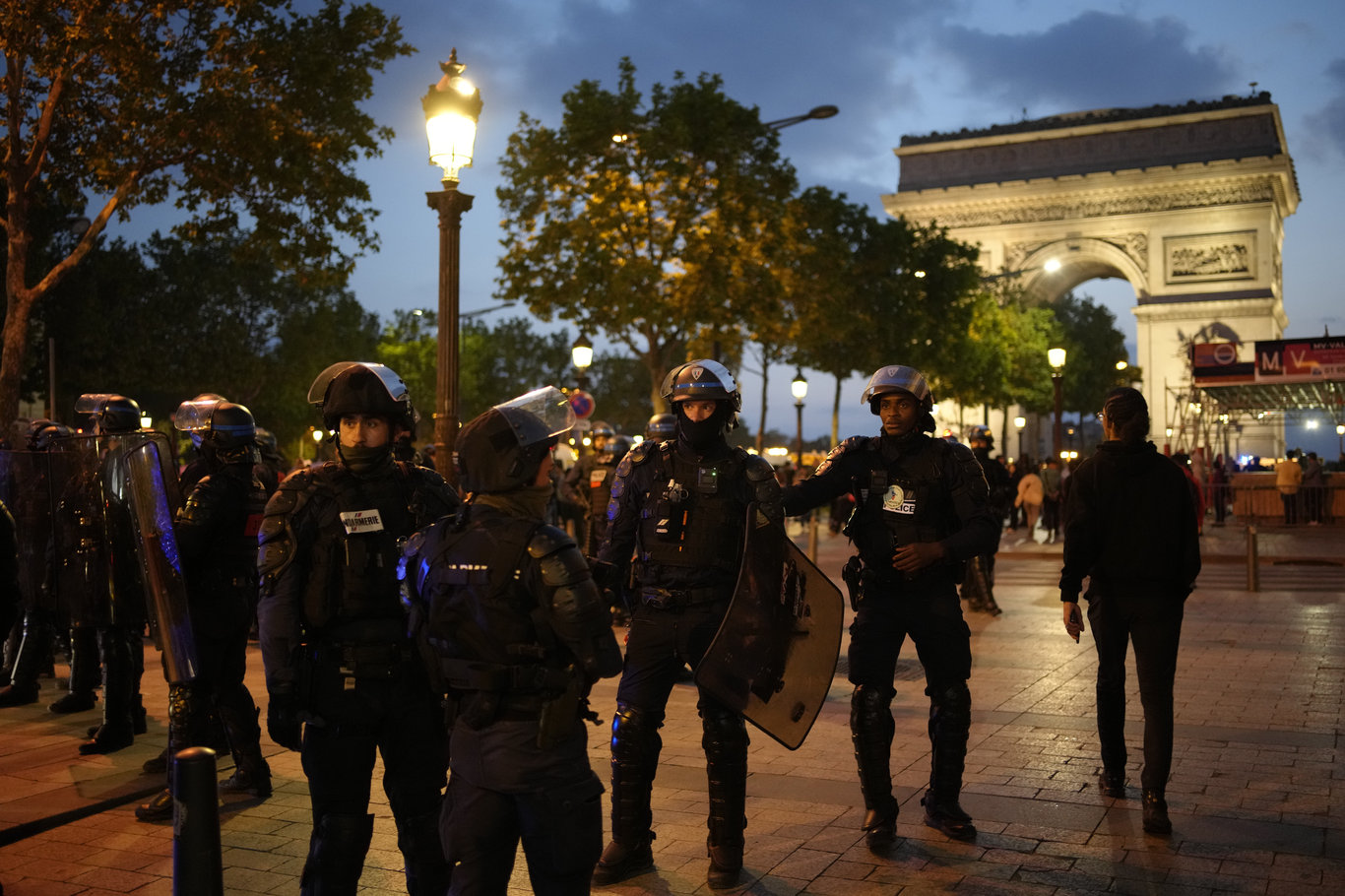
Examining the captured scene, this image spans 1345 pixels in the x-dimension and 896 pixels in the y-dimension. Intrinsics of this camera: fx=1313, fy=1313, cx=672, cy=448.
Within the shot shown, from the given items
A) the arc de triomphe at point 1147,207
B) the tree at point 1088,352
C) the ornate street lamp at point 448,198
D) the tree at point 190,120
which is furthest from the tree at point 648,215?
the tree at point 1088,352

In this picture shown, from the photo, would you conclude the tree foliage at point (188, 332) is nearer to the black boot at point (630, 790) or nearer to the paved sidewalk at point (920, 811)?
the paved sidewalk at point (920, 811)

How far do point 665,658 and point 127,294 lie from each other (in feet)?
140

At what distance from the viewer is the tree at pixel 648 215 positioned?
21703 mm

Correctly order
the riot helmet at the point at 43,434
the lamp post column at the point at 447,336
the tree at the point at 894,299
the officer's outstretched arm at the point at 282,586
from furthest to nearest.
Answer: the tree at the point at 894,299, the lamp post column at the point at 447,336, the riot helmet at the point at 43,434, the officer's outstretched arm at the point at 282,586

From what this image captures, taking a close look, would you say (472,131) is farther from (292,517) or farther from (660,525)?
(292,517)

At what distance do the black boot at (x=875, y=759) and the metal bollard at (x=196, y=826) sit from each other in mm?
2900

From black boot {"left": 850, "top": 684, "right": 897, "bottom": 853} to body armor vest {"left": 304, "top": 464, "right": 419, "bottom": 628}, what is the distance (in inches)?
86.1

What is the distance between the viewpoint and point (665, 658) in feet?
16.6

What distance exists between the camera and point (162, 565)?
18.4 feet

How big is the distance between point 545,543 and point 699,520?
69.6 inches

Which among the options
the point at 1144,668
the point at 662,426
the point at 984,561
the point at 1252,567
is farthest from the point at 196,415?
the point at 1252,567

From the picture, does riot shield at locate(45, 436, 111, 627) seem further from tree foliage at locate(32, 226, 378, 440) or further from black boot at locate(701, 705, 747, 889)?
tree foliage at locate(32, 226, 378, 440)

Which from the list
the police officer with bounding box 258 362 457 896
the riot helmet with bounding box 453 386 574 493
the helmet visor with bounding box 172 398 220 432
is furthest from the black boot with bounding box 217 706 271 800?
the riot helmet with bounding box 453 386 574 493

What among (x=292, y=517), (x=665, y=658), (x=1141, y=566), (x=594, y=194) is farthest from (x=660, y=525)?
(x=594, y=194)
